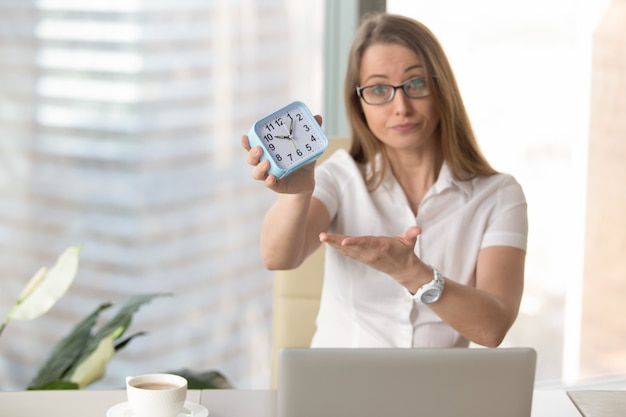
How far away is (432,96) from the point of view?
193 cm

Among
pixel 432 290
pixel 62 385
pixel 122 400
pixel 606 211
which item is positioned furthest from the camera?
pixel 606 211

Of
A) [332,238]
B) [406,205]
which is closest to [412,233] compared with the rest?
[332,238]

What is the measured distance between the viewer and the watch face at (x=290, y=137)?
1.54 meters

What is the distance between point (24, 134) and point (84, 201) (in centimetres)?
27

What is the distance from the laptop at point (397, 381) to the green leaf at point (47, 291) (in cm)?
117

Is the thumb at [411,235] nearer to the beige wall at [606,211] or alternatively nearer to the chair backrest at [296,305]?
the chair backrest at [296,305]

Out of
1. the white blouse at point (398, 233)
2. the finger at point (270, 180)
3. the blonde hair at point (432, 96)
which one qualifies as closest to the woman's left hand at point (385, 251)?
the finger at point (270, 180)

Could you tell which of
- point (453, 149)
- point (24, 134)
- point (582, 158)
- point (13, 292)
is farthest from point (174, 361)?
point (582, 158)

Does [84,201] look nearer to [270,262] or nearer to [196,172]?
[196,172]

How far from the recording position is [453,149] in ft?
6.56

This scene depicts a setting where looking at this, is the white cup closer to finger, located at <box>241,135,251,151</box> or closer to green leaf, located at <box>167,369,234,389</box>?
finger, located at <box>241,135,251,151</box>

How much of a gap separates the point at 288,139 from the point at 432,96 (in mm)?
488

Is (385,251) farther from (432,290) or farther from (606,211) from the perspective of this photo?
(606,211)

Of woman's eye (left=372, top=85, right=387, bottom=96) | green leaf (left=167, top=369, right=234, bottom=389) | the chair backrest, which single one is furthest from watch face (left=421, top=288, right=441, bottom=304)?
green leaf (left=167, top=369, right=234, bottom=389)
